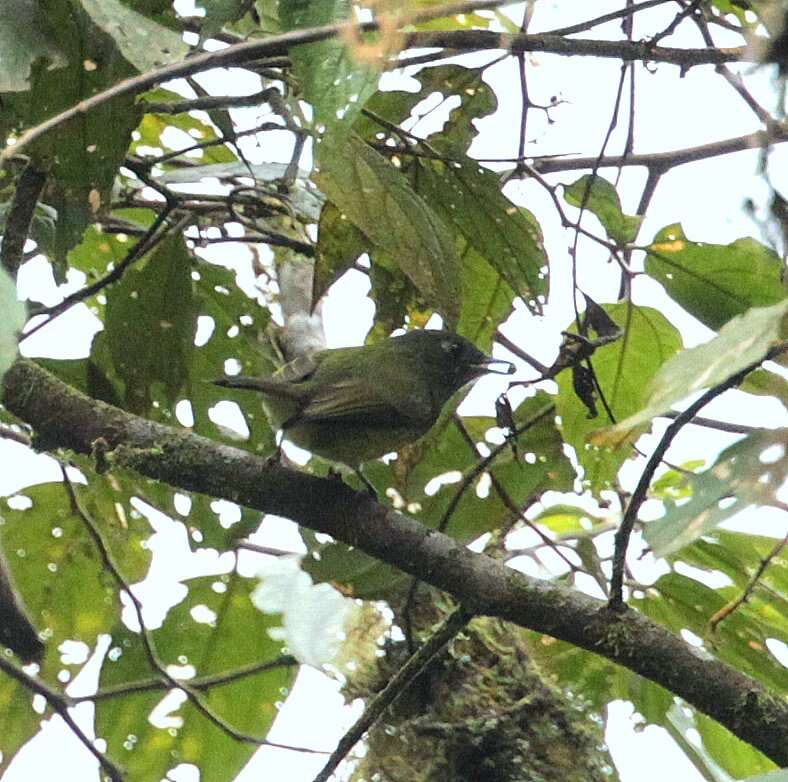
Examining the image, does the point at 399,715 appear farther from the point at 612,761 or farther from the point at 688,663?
the point at 688,663

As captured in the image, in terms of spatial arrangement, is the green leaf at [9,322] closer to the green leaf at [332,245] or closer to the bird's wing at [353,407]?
the green leaf at [332,245]

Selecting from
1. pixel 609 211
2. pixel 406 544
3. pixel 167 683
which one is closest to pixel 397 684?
pixel 406 544

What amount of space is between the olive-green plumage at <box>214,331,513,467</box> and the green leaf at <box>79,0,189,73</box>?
143cm

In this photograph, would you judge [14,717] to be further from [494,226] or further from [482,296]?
[494,226]

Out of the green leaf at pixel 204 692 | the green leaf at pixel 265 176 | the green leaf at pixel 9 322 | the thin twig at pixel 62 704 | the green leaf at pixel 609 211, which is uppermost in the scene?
the green leaf at pixel 265 176

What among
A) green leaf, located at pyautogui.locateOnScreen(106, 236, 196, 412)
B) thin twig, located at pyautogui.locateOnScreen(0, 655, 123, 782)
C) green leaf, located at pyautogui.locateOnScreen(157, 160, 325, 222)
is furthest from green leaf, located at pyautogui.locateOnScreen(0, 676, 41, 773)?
green leaf, located at pyautogui.locateOnScreen(157, 160, 325, 222)

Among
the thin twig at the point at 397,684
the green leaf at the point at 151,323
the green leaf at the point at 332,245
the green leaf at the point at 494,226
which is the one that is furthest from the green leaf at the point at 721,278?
the green leaf at the point at 151,323

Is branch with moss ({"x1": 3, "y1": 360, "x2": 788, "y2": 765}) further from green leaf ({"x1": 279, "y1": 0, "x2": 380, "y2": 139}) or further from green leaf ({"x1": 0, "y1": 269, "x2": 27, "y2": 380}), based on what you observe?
green leaf ({"x1": 0, "y1": 269, "x2": 27, "y2": 380})

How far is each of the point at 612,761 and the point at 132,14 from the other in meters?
2.16

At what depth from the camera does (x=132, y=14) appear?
1.92 metres

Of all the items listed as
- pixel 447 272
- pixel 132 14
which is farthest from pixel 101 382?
pixel 132 14

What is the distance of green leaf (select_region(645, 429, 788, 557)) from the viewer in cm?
108

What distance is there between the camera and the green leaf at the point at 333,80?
1771 millimetres

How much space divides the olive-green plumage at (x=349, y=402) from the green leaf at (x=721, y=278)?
0.70 meters
